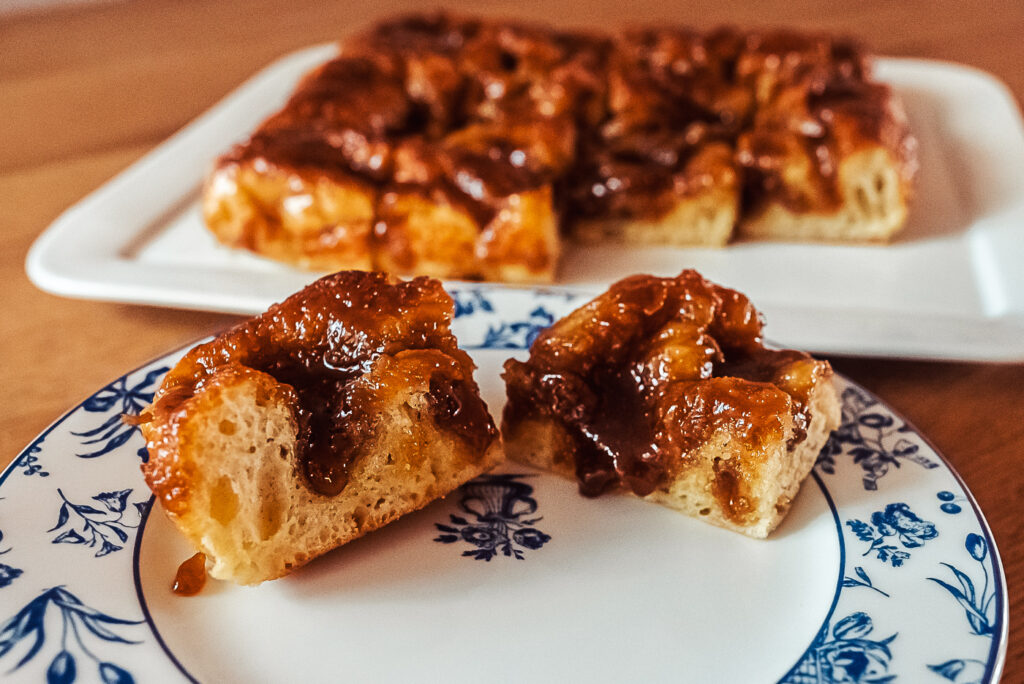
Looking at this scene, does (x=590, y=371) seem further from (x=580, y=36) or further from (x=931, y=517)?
(x=580, y=36)

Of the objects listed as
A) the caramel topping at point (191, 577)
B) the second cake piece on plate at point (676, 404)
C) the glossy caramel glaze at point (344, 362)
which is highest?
the glossy caramel glaze at point (344, 362)

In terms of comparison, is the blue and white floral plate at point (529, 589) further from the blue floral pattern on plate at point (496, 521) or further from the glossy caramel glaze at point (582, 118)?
the glossy caramel glaze at point (582, 118)

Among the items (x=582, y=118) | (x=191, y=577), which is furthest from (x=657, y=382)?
(x=582, y=118)

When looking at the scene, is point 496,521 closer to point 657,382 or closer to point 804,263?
point 657,382

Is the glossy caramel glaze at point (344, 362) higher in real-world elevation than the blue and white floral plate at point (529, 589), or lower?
higher

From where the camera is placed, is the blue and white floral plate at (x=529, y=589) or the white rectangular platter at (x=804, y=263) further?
the white rectangular platter at (x=804, y=263)

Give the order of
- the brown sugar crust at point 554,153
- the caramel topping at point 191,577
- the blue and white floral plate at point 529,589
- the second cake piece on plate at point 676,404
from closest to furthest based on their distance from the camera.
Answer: the blue and white floral plate at point 529,589
the caramel topping at point 191,577
the second cake piece on plate at point 676,404
the brown sugar crust at point 554,153

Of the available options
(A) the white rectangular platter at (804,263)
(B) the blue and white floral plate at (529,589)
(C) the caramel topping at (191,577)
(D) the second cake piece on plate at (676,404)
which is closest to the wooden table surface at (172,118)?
(A) the white rectangular platter at (804,263)
